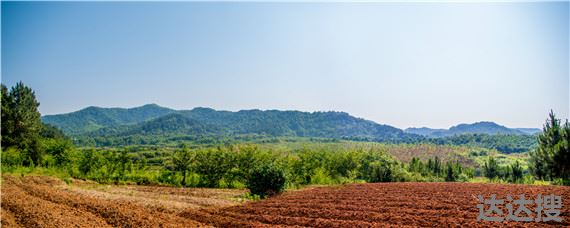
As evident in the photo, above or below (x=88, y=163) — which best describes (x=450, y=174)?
below

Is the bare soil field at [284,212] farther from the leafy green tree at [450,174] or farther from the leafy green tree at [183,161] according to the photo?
the leafy green tree at [450,174]

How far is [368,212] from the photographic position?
1088 centimetres

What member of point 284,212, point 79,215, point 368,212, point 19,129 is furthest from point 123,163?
point 368,212

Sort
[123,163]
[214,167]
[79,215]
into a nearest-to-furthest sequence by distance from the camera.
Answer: [79,215] < [214,167] < [123,163]

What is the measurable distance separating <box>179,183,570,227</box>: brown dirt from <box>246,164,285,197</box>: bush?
108 inches

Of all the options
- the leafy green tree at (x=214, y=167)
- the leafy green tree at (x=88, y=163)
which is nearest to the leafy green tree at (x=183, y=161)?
the leafy green tree at (x=214, y=167)

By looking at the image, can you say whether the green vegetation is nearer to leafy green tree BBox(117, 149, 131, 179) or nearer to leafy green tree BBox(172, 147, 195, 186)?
leafy green tree BBox(172, 147, 195, 186)

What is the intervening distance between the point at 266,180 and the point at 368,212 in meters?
7.26

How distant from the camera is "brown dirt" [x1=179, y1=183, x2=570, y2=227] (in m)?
9.33

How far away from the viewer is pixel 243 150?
31172mm

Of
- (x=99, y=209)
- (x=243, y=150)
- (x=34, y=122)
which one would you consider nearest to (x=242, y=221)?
(x=99, y=209)

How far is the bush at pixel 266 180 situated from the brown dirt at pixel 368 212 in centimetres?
276

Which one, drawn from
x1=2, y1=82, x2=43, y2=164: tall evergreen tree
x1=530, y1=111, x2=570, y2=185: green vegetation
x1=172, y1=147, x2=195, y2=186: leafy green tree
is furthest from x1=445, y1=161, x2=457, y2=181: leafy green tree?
x1=2, y1=82, x2=43, y2=164: tall evergreen tree

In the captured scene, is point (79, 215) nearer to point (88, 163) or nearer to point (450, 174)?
point (88, 163)
